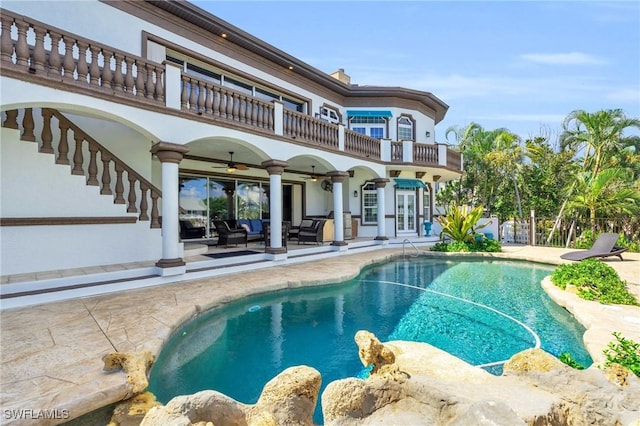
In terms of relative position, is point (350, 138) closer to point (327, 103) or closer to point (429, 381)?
point (327, 103)

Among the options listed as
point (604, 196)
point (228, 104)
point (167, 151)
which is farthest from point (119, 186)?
point (604, 196)

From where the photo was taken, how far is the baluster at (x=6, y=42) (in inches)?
189

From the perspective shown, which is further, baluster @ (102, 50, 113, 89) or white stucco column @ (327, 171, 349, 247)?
white stucco column @ (327, 171, 349, 247)

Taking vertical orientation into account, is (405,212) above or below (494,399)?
above

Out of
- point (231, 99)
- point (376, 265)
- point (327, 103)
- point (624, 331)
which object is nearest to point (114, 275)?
point (231, 99)

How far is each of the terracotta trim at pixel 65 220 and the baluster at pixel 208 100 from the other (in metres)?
3.14

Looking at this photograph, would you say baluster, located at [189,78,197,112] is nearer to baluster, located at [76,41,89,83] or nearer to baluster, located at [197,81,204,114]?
baluster, located at [197,81,204,114]

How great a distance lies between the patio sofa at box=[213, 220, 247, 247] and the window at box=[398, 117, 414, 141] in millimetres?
10059

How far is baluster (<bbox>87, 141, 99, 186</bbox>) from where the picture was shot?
6664 mm

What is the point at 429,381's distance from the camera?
2.33m

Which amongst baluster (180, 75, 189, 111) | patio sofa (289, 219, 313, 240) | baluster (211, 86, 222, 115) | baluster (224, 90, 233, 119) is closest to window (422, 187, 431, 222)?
A: patio sofa (289, 219, 313, 240)

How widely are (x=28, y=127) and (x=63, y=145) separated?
60 cm

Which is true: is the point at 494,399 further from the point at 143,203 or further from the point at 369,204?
the point at 369,204

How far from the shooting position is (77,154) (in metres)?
6.54
